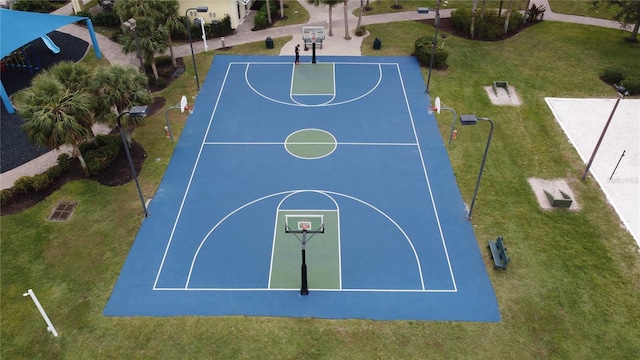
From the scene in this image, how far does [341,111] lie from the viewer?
112 feet

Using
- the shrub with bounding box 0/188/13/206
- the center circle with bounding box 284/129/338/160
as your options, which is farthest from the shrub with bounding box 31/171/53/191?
the center circle with bounding box 284/129/338/160

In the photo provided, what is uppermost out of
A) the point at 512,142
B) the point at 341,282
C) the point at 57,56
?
the point at 57,56

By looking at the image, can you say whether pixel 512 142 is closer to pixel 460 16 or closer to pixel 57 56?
pixel 460 16

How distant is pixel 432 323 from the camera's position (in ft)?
68.5

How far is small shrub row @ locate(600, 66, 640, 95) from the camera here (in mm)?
35781

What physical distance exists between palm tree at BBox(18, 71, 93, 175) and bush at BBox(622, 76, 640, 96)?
36.5 m

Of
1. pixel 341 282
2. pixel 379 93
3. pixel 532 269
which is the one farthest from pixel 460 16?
pixel 341 282

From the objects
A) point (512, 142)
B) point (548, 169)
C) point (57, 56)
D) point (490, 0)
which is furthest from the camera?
point (490, 0)

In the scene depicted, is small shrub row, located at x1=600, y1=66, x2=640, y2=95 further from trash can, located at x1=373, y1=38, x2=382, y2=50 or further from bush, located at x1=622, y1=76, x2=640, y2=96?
trash can, located at x1=373, y1=38, x2=382, y2=50

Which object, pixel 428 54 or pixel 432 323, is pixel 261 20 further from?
pixel 432 323

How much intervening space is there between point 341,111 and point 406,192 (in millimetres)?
9196

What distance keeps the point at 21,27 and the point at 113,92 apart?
1415cm

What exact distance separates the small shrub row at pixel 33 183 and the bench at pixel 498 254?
24.4 meters

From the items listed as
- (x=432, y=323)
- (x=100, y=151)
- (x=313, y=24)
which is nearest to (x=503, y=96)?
(x=313, y=24)
